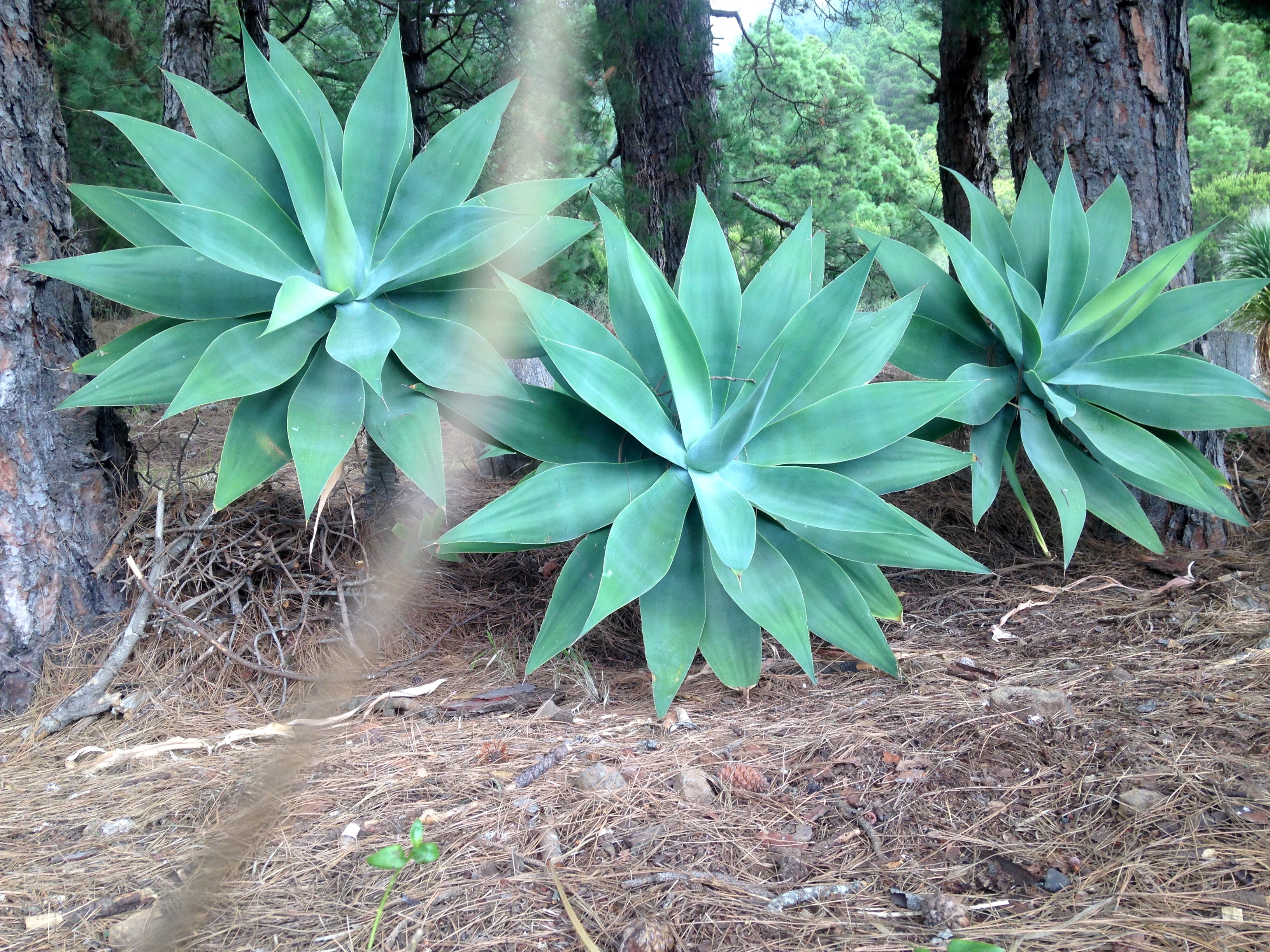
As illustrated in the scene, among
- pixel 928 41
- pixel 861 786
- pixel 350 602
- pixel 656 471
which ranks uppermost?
pixel 928 41

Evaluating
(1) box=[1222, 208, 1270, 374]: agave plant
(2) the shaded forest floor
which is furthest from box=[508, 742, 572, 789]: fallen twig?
(1) box=[1222, 208, 1270, 374]: agave plant

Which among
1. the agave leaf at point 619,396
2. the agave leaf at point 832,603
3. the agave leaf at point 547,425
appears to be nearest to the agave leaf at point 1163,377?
the agave leaf at point 832,603

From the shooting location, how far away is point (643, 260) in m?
1.79

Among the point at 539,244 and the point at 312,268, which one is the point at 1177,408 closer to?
the point at 539,244

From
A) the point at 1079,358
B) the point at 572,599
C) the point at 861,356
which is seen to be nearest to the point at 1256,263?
the point at 1079,358

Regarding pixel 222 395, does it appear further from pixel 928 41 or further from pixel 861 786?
pixel 928 41

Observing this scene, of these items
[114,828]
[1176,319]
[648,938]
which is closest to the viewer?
[648,938]

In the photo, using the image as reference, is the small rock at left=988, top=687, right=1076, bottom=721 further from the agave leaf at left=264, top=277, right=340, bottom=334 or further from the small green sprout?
the agave leaf at left=264, top=277, right=340, bottom=334

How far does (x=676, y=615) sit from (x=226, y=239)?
133 centimetres

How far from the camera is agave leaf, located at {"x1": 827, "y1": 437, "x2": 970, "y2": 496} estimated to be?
184cm

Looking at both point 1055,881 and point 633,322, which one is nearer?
point 1055,881

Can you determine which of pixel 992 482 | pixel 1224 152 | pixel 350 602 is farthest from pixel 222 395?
pixel 1224 152

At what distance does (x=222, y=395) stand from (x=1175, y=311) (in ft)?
8.27

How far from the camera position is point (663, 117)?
3.64 meters
